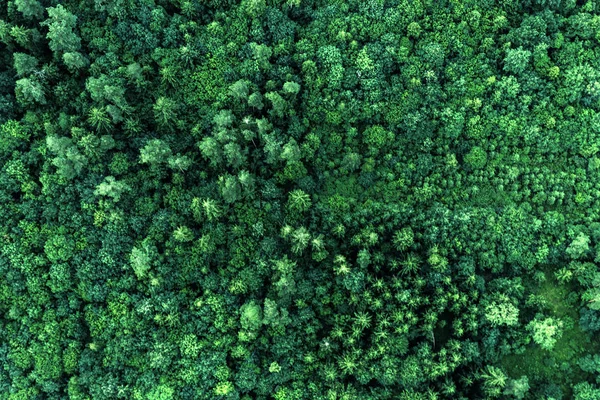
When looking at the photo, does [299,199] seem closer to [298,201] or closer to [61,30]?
[298,201]

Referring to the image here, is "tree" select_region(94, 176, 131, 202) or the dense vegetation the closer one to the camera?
the dense vegetation

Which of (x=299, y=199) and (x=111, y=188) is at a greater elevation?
(x=299, y=199)

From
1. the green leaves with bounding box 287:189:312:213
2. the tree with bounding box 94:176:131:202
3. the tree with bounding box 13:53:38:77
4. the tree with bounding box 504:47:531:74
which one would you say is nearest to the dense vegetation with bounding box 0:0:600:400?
the tree with bounding box 13:53:38:77

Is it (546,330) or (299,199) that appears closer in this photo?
(546,330)

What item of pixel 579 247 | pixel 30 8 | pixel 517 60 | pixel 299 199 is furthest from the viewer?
pixel 517 60

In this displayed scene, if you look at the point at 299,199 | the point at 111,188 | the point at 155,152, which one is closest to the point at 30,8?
the point at 155,152

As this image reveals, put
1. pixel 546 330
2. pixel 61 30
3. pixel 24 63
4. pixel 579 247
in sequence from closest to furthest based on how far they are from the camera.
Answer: pixel 546 330 < pixel 579 247 < pixel 61 30 < pixel 24 63

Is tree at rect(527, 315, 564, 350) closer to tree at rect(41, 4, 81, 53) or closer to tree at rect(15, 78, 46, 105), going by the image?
tree at rect(15, 78, 46, 105)

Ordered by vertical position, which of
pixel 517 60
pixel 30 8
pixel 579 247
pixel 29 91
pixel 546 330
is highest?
pixel 517 60
